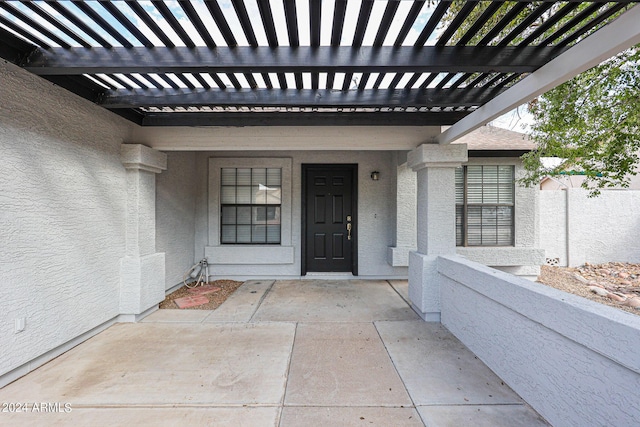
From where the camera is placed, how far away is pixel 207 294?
199 inches

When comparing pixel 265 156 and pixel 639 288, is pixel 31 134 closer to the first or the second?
pixel 265 156

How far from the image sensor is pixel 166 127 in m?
4.14

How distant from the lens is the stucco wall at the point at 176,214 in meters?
4.84

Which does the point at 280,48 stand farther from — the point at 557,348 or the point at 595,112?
the point at 595,112

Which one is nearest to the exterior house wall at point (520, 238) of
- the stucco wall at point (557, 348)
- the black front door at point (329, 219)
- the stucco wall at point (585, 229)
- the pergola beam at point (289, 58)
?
the stucco wall at point (585, 229)

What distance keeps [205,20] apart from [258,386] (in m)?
3.05

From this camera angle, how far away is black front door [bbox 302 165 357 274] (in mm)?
6203

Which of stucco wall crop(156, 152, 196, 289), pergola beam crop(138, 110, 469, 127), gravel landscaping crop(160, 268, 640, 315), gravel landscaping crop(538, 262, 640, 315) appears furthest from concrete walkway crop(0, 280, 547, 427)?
gravel landscaping crop(538, 262, 640, 315)

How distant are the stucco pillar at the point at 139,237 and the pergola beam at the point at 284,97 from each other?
809 mm

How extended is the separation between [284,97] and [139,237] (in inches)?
111

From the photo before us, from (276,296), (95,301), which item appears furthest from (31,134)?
(276,296)

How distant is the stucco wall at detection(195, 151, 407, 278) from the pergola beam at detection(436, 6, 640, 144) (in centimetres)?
291

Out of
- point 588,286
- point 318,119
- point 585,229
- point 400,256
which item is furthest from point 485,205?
point 318,119

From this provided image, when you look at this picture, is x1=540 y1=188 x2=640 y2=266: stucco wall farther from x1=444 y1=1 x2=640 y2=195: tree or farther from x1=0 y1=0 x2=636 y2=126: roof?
x1=0 y1=0 x2=636 y2=126: roof
